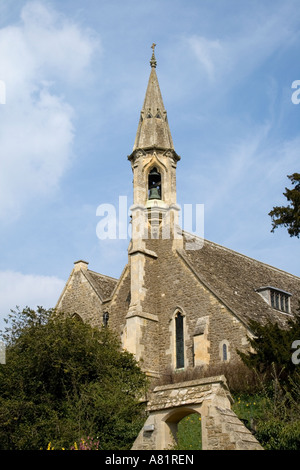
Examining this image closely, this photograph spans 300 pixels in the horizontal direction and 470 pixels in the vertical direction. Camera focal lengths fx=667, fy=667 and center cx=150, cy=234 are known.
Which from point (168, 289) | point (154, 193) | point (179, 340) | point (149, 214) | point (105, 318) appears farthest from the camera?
point (105, 318)

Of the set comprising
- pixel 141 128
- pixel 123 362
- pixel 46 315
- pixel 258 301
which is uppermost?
pixel 141 128

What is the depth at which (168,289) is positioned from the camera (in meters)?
30.8

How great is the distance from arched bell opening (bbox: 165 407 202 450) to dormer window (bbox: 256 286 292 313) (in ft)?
46.4

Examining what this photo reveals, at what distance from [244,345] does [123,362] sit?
5.91 meters

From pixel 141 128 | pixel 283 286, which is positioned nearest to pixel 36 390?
pixel 141 128

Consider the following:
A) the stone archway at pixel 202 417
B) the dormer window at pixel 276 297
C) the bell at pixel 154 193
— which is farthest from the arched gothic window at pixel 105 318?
the stone archway at pixel 202 417

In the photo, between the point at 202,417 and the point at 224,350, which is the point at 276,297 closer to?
the point at 224,350

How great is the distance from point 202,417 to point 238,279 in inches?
785

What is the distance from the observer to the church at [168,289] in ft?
93.2

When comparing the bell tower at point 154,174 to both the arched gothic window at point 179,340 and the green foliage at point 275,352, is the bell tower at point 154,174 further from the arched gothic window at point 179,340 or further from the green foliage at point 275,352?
the green foliage at point 275,352

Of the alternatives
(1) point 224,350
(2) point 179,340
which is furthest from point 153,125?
(1) point 224,350

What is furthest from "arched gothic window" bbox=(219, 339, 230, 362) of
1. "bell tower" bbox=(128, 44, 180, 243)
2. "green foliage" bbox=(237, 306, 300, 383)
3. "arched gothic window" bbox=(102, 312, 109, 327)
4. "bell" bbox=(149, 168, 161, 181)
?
"bell" bbox=(149, 168, 161, 181)
